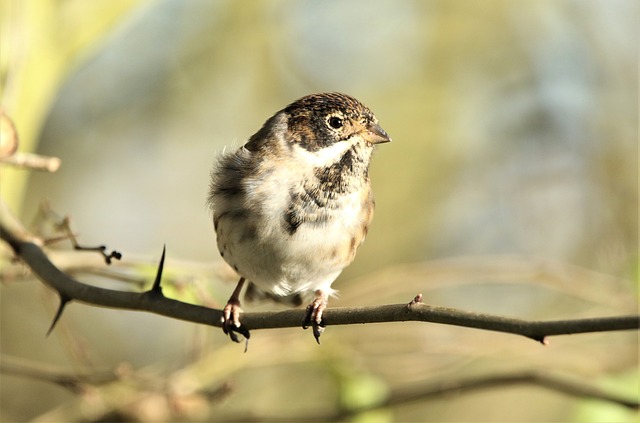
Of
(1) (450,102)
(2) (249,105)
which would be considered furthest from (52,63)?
(1) (450,102)

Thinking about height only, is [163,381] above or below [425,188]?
below

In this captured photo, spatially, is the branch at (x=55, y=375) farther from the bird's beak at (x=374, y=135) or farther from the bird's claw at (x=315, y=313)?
the bird's beak at (x=374, y=135)

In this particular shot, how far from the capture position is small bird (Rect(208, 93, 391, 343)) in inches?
170

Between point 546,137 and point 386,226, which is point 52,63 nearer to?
point 386,226

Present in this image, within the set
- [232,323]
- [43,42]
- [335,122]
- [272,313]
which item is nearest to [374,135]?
[335,122]

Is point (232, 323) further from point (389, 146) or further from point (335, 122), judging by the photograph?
point (389, 146)

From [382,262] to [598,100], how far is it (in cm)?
272

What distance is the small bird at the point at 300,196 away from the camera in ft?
14.1

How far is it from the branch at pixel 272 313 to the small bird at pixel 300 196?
0.86m

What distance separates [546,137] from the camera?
31.6ft

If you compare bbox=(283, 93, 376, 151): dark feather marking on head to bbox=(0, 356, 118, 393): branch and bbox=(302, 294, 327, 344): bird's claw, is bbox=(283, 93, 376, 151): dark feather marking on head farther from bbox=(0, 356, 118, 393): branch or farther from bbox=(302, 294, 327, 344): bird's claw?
bbox=(0, 356, 118, 393): branch

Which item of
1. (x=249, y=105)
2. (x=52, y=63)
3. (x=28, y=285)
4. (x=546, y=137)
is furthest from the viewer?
(x=249, y=105)

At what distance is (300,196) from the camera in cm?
430

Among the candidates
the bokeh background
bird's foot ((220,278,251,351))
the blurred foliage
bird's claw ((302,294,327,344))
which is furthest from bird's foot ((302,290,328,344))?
the bokeh background
